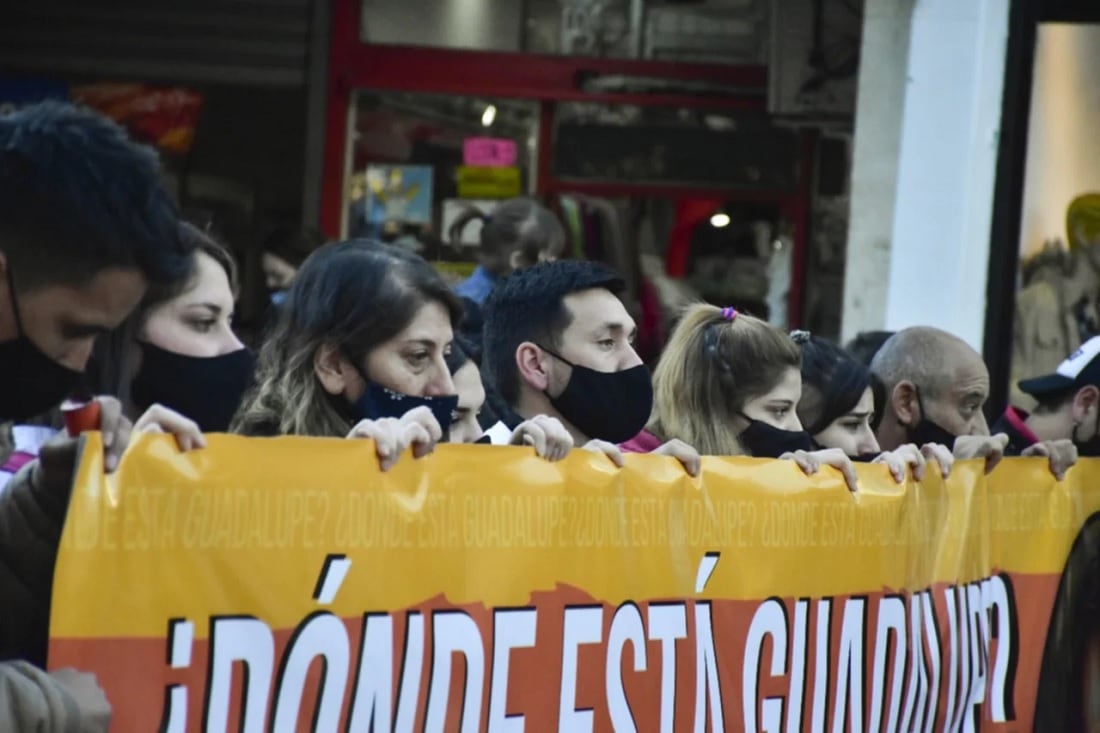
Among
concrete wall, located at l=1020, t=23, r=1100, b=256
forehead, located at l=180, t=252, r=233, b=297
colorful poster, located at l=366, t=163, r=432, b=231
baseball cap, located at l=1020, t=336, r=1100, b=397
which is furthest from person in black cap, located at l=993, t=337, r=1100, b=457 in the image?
colorful poster, located at l=366, t=163, r=432, b=231

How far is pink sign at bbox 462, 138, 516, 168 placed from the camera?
32.4ft

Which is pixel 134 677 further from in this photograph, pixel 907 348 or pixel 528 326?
pixel 907 348

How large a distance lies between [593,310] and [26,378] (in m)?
1.95

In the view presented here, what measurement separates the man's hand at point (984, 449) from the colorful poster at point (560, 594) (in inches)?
3.0

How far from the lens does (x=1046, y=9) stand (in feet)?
29.3

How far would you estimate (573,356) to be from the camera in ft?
14.2

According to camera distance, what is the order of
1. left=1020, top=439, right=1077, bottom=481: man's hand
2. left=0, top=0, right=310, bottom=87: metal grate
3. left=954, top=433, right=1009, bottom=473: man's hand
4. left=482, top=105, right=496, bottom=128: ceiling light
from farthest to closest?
left=482, top=105, right=496, bottom=128: ceiling light → left=0, top=0, right=310, bottom=87: metal grate → left=1020, top=439, right=1077, bottom=481: man's hand → left=954, top=433, right=1009, bottom=473: man's hand

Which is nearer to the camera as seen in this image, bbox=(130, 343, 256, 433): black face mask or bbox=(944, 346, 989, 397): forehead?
bbox=(130, 343, 256, 433): black face mask

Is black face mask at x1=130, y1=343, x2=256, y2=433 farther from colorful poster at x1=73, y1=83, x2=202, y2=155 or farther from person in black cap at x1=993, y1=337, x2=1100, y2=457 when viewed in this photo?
colorful poster at x1=73, y1=83, x2=202, y2=155

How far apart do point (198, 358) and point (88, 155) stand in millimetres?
991

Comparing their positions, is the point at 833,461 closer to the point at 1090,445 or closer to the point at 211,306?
the point at 211,306

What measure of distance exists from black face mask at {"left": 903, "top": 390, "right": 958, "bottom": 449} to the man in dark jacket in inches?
123

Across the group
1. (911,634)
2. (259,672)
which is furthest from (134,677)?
(911,634)

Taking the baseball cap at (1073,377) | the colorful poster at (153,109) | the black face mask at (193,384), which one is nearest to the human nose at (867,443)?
the baseball cap at (1073,377)
